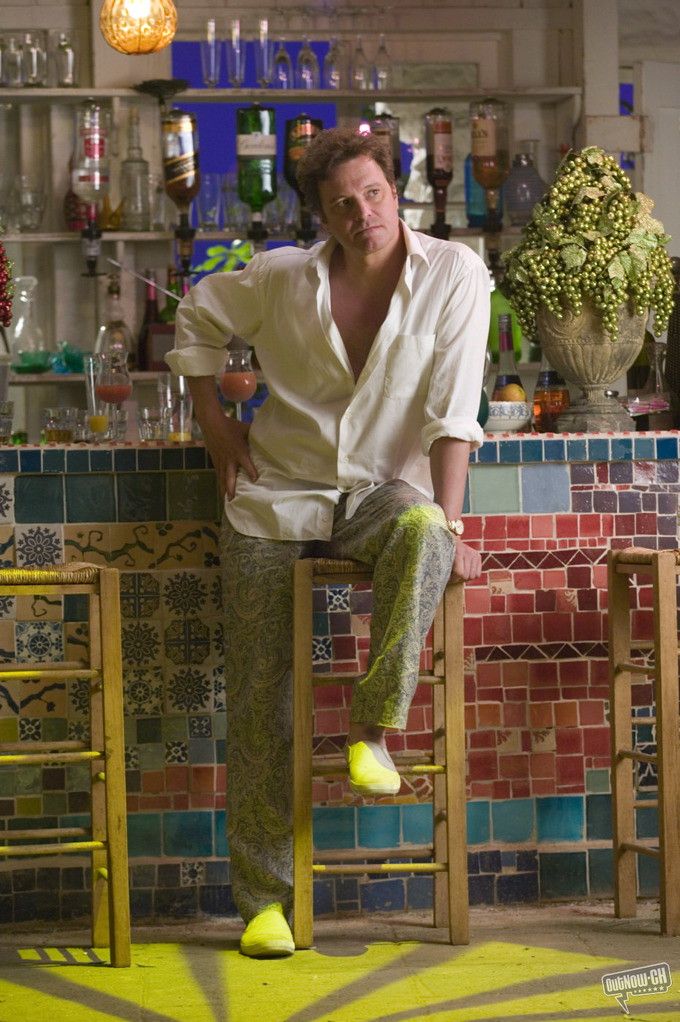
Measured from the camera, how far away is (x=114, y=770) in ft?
7.88

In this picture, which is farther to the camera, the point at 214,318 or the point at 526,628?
the point at 526,628

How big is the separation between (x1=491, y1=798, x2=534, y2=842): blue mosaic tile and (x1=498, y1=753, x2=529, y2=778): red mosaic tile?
2.0 inches

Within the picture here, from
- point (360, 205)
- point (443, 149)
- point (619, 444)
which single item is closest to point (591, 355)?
point (619, 444)

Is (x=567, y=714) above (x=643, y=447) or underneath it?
underneath

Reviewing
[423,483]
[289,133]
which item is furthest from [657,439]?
[289,133]

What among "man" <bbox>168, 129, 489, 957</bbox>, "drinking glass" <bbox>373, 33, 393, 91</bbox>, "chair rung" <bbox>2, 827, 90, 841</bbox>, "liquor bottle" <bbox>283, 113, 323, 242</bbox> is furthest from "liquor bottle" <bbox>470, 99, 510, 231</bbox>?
"chair rung" <bbox>2, 827, 90, 841</bbox>

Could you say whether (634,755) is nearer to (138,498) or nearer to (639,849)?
(639,849)

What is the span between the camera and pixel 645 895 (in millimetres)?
2854

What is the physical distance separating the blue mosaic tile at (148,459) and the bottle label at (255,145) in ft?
7.97

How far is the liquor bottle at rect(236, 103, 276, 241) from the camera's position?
497 centimetres

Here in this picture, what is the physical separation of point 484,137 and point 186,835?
3.14 meters

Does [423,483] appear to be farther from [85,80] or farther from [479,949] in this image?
[85,80]

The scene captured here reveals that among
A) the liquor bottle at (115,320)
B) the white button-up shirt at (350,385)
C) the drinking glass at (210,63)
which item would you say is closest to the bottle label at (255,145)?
the drinking glass at (210,63)

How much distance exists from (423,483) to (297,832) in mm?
668
